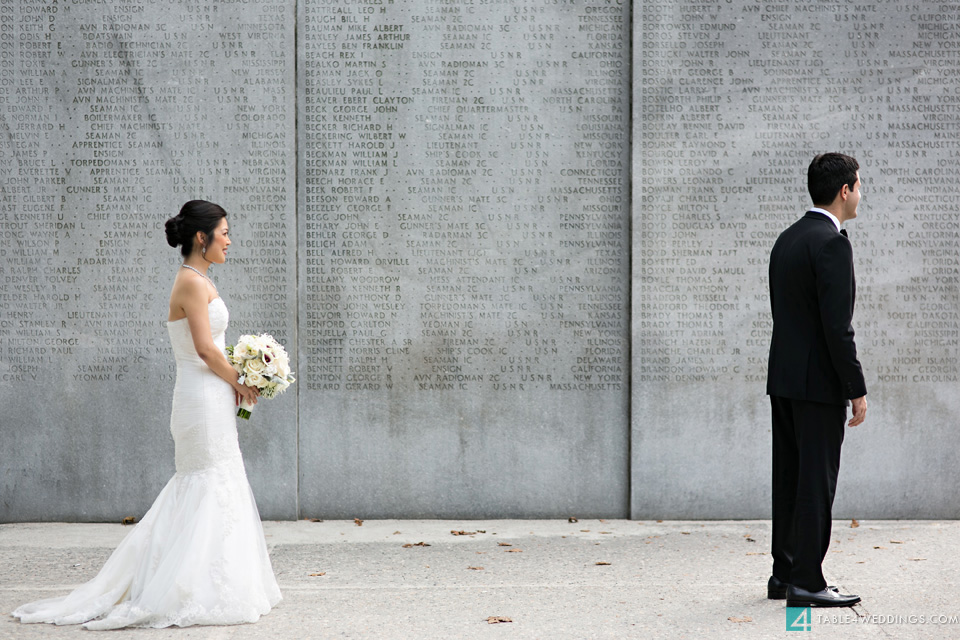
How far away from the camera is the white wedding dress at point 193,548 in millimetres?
3807

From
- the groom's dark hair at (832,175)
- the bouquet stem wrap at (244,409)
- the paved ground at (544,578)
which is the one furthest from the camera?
the bouquet stem wrap at (244,409)

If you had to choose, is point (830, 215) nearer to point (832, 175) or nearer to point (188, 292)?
point (832, 175)

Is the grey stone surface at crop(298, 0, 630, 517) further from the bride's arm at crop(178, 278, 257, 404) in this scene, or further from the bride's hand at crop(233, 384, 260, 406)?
the bride's arm at crop(178, 278, 257, 404)

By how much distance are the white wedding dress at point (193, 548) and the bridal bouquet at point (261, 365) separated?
141 mm

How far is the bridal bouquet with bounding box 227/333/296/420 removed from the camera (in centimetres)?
409

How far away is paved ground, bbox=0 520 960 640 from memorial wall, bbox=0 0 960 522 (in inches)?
16.8

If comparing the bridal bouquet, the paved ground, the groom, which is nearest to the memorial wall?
the paved ground

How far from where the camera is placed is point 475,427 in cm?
606

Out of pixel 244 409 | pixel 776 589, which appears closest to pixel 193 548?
pixel 244 409

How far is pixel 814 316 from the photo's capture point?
3.92 meters

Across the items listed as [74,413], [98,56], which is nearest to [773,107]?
[98,56]

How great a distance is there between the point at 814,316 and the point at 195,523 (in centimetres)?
302

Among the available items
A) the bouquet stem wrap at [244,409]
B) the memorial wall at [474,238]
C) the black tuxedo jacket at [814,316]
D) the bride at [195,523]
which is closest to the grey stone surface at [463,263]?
the memorial wall at [474,238]

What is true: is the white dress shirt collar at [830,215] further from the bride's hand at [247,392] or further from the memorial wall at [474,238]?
the bride's hand at [247,392]
